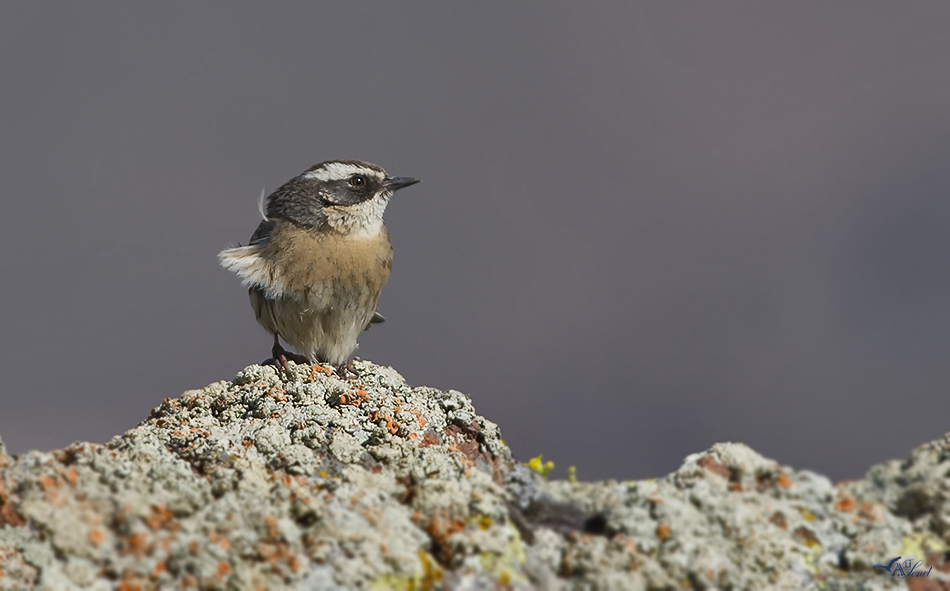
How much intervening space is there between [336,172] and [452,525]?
5.29 meters

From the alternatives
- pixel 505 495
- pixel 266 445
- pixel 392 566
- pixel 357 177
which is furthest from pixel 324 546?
pixel 357 177

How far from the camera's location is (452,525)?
3.29m

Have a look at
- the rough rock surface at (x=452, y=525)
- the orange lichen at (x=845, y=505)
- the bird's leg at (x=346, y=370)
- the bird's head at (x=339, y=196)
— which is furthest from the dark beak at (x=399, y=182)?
the orange lichen at (x=845, y=505)

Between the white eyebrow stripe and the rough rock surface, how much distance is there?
4.31 meters

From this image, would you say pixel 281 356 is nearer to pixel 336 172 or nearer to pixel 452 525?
pixel 336 172

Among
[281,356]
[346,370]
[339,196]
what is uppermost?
[339,196]

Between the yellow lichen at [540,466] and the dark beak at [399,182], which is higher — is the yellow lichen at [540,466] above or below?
below

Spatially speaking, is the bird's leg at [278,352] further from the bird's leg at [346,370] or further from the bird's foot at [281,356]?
the bird's leg at [346,370]

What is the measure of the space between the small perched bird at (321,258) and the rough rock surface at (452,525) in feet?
11.8

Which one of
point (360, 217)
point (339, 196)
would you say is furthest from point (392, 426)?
point (339, 196)

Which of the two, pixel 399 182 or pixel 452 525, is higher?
pixel 399 182

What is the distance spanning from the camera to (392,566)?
3066 mm

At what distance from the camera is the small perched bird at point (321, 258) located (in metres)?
7.55

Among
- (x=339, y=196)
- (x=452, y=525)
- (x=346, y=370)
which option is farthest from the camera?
(x=339, y=196)
